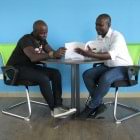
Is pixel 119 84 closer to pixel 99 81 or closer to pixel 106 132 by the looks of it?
pixel 99 81

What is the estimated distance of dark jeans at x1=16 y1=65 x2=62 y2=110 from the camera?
131 inches

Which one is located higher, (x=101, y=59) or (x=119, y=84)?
(x=101, y=59)

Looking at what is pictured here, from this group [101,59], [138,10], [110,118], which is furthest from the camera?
[138,10]

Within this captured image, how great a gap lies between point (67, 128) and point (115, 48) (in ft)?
3.26

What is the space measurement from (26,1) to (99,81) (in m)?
1.61

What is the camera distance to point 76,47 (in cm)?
323

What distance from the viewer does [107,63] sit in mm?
3531

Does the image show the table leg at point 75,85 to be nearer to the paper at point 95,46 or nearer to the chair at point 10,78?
the paper at point 95,46

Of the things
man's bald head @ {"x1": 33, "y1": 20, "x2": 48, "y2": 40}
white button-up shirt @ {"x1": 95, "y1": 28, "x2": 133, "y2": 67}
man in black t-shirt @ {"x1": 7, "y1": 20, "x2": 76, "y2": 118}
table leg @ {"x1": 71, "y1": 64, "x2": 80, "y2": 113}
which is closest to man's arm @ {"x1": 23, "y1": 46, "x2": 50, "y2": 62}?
man in black t-shirt @ {"x1": 7, "y1": 20, "x2": 76, "y2": 118}

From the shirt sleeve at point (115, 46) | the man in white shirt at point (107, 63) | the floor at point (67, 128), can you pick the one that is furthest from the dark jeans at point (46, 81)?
the shirt sleeve at point (115, 46)

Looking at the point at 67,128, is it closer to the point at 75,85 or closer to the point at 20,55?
the point at 75,85

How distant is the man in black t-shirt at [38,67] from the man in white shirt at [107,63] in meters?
0.26

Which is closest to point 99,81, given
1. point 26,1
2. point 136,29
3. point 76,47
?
point 76,47

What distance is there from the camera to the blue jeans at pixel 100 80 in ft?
10.6
